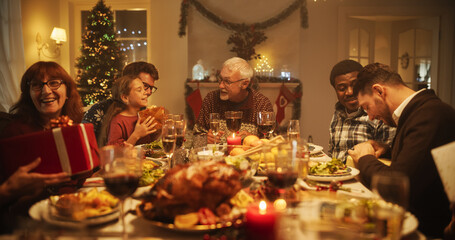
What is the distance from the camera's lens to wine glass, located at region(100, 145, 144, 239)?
1.06 m

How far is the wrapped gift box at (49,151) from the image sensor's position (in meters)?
1.25

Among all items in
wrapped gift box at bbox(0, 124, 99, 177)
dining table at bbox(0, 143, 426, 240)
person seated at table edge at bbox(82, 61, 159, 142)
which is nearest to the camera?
dining table at bbox(0, 143, 426, 240)

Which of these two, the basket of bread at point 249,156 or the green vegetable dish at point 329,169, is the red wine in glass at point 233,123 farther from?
the green vegetable dish at point 329,169

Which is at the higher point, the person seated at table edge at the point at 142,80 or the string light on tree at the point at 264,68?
the string light on tree at the point at 264,68

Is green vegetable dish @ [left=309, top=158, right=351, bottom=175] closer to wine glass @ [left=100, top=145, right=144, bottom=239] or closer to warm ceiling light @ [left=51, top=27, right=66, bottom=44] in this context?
wine glass @ [left=100, top=145, right=144, bottom=239]

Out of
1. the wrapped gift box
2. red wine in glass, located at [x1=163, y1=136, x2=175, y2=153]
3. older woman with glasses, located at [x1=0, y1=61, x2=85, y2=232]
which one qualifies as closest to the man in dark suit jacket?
red wine in glass, located at [x1=163, y1=136, x2=175, y2=153]

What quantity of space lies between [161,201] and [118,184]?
0.46 ft

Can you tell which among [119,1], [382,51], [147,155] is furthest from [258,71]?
[147,155]

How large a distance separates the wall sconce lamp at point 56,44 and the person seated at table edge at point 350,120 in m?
4.78

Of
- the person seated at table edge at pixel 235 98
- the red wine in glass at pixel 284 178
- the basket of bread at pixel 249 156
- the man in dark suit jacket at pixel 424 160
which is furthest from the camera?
the person seated at table edge at pixel 235 98

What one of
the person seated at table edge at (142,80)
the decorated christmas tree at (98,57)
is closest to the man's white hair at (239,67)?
the person seated at table edge at (142,80)

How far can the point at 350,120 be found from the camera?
2.87m

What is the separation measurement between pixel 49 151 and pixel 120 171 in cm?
36

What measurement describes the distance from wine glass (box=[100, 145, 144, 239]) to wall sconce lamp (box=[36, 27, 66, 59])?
548 centimetres
